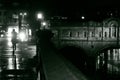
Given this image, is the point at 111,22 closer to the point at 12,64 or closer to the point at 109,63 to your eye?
the point at 109,63

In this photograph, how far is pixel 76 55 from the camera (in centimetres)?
6519

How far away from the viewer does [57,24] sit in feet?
197

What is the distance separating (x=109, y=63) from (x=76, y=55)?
8838 mm

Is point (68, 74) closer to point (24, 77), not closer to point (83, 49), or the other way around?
point (24, 77)

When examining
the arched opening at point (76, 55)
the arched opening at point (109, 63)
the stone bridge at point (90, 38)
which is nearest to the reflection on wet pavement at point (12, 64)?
the arched opening at point (109, 63)

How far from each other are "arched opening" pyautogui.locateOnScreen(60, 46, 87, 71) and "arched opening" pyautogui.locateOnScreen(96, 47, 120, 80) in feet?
10.2

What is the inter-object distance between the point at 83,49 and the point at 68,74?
189ft

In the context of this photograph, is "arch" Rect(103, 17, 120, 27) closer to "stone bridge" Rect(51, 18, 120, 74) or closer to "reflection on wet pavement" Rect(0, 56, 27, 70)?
"stone bridge" Rect(51, 18, 120, 74)

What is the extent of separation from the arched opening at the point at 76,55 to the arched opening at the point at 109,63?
3.12 meters

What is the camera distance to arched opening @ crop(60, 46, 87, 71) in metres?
62.7

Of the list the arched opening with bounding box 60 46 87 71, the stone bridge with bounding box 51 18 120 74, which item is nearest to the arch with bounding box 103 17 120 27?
the stone bridge with bounding box 51 18 120 74

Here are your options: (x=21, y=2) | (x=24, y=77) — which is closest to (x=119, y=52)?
(x=21, y=2)

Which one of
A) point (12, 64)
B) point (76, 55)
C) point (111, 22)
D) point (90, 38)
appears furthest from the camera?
point (76, 55)

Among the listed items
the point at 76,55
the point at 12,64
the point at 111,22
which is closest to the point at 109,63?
the point at 76,55
